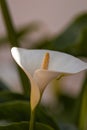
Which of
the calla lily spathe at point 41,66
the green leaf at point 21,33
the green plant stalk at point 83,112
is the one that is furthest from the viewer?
the green leaf at point 21,33

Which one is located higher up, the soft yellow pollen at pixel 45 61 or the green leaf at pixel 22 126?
the soft yellow pollen at pixel 45 61

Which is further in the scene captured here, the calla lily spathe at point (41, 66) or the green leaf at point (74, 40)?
the green leaf at point (74, 40)

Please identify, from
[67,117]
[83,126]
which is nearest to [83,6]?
[67,117]

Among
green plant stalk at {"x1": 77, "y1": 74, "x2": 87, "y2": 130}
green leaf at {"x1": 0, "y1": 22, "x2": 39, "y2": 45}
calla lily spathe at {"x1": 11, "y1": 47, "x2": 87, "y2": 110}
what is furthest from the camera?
green leaf at {"x1": 0, "y1": 22, "x2": 39, "y2": 45}

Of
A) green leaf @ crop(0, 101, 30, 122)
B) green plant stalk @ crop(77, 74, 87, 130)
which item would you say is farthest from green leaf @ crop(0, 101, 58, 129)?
green plant stalk @ crop(77, 74, 87, 130)

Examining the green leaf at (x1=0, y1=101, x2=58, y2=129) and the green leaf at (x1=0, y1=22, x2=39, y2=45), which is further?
the green leaf at (x1=0, y1=22, x2=39, y2=45)

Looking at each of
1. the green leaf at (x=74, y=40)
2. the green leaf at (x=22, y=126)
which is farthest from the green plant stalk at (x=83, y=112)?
the green leaf at (x=22, y=126)

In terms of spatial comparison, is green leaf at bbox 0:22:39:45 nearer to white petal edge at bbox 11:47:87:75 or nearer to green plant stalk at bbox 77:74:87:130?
green plant stalk at bbox 77:74:87:130

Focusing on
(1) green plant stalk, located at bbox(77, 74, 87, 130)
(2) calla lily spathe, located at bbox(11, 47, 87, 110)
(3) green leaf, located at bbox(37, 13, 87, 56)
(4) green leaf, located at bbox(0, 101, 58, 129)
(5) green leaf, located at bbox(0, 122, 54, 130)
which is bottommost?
(1) green plant stalk, located at bbox(77, 74, 87, 130)

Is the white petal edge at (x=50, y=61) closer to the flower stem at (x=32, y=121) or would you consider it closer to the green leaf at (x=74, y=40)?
the flower stem at (x=32, y=121)
